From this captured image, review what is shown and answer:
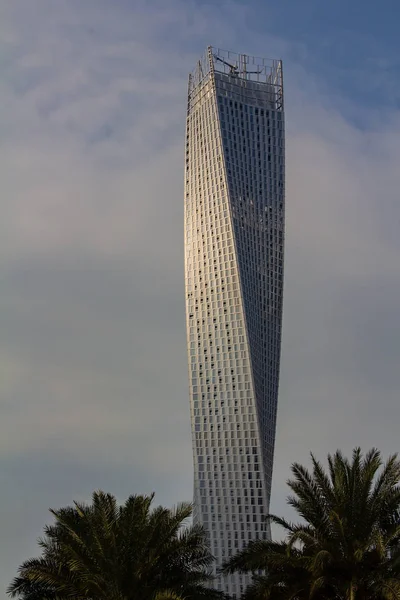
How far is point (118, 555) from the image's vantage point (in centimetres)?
4069

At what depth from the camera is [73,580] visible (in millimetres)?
41750

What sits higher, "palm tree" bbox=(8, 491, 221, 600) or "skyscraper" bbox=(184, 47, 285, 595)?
"skyscraper" bbox=(184, 47, 285, 595)

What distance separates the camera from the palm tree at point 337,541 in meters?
41.0

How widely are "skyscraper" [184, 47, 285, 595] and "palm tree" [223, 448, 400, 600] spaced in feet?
256

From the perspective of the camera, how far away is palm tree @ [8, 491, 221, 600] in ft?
132

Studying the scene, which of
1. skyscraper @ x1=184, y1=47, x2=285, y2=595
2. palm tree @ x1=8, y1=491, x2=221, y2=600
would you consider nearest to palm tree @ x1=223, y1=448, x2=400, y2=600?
palm tree @ x1=8, y1=491, x2=221, y2=600

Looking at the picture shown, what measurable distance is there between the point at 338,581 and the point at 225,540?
268ft

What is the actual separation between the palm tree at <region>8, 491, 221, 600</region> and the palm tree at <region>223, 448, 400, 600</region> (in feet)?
9.92

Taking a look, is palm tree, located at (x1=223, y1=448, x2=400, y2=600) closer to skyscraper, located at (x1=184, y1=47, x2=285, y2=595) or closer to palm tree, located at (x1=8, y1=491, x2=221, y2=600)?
palm tree, located at (x1=8, y1=491, x2=221, y2=600)

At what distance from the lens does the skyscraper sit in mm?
121375

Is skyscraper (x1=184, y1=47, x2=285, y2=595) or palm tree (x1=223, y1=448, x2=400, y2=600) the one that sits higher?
skyscraper (x1=184, y1=47, x2=285, y2=595)

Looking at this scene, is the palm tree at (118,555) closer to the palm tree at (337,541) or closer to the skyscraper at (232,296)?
the palm tree at (337,541)

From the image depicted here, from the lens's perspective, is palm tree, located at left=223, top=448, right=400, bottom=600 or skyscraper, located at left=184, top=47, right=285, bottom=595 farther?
skyscraper, located at left=184, top=47, right=285, bottom=595

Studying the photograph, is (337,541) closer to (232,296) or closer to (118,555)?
(118,555)
